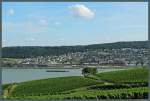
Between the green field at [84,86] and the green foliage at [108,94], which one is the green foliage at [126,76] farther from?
the green foliage at [108,94]

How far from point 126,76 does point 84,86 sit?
1.70 ft

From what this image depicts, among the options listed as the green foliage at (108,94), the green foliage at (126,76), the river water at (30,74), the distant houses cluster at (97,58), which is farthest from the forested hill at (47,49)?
the green foliage at (108,94)

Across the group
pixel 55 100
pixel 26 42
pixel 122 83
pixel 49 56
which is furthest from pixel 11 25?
pixel 122 83

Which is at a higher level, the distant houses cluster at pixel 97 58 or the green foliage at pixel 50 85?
the distant houses cluster at pixel 97 58

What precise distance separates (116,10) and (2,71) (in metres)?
1.51

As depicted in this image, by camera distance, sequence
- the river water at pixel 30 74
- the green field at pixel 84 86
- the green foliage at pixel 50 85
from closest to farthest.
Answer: the river water at pixel 30 74 → the green field at pixel 84 86 → the green foliage at pixel 50 85

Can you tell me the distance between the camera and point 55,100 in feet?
11.6

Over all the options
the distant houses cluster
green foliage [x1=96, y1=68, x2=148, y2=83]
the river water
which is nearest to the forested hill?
the distant houses cluster

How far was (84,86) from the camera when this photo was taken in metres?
4.09

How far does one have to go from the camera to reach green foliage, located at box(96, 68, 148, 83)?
4.04m

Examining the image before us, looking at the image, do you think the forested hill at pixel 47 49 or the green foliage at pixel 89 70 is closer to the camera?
the forested hill at pixel 47 49

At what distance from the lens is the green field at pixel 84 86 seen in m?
3.94

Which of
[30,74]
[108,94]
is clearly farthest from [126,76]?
[30,74]

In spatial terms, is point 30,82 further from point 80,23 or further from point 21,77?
point 80,23
